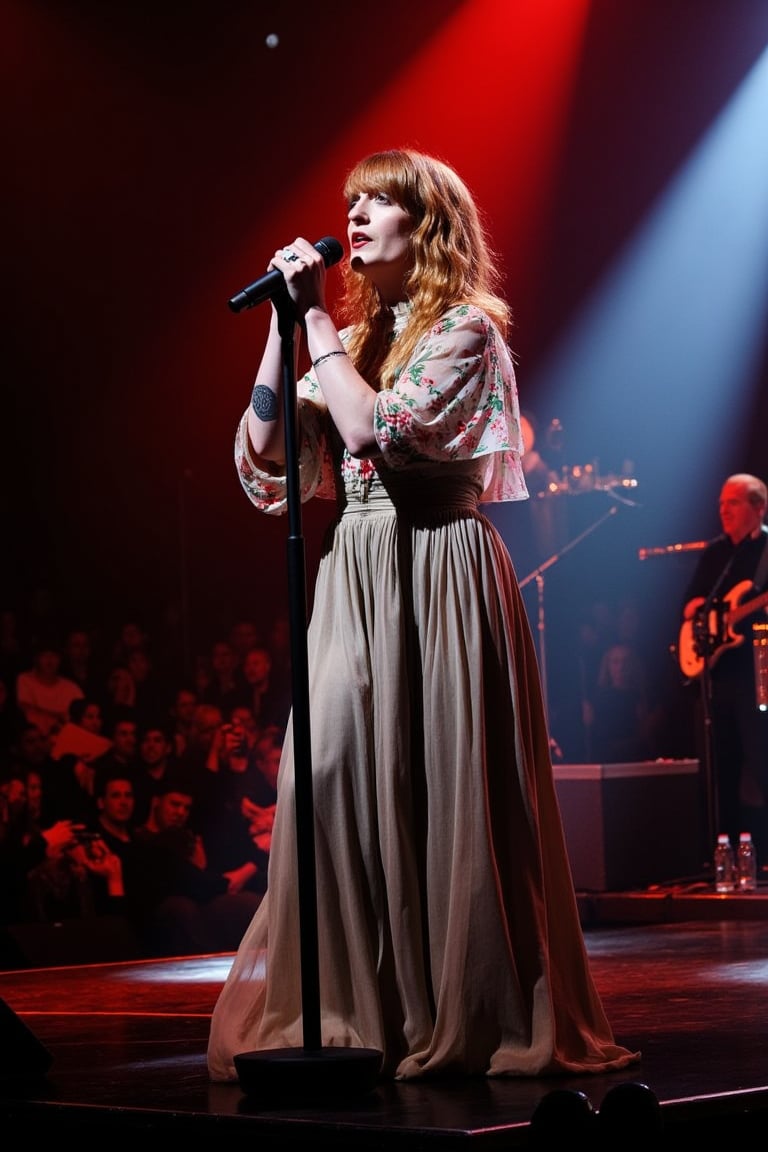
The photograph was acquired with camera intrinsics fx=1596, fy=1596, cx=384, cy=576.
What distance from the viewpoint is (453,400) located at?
2719mm

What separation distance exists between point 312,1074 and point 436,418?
1.08m

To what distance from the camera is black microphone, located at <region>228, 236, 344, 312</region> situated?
8.48ft

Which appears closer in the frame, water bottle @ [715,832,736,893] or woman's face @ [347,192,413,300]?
woman's face @ [347,192,413,300]

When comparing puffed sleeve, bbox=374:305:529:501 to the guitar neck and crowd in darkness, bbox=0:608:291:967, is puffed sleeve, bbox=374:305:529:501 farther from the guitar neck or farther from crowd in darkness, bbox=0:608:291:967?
the guitar neck

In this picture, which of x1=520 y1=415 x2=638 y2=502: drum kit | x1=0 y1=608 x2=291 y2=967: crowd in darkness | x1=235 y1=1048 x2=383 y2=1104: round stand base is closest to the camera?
x1=235 y1=1048 x2=383 y2=1104: round stand base

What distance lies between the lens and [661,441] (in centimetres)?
1045

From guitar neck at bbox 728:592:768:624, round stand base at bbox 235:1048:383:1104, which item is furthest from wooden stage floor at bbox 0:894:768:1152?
guitar neck at bbox 728:592:768:624

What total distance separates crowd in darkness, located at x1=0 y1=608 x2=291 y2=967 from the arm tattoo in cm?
335

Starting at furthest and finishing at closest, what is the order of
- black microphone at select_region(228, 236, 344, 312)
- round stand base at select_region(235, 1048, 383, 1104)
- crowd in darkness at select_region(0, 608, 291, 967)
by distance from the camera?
crowd in darkness at select_region(0, 608, 291, 967) < black microphone at select_region(228, 236, 344, 312) < round stand base at select_region(235, 1048, 383, 1104)

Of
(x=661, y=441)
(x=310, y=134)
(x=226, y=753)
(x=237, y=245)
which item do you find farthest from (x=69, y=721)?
(x=661, y=441)

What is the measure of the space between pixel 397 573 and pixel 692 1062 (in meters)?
0.99

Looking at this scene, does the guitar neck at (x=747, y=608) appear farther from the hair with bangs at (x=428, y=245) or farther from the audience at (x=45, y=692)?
the hair with bangs at (x=428, y=245)

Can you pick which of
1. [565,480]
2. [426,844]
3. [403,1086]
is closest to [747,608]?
[565,480]

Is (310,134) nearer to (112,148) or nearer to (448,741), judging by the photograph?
(112,148)
